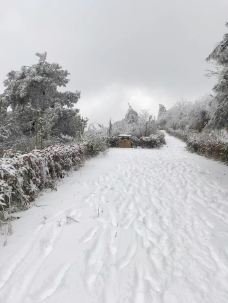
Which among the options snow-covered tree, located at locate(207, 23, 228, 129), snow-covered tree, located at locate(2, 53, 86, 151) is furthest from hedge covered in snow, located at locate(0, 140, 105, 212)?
snow-covered tree, located at locate(2, 53, 86, 151)

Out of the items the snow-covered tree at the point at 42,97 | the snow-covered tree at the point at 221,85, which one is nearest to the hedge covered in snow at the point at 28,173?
the snow-covered tree at the point at 221,85

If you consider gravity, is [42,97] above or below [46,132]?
above

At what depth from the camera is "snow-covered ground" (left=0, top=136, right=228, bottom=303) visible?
3.38 metres

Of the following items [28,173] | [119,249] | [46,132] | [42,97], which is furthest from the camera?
[42,97]

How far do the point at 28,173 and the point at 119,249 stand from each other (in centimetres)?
328

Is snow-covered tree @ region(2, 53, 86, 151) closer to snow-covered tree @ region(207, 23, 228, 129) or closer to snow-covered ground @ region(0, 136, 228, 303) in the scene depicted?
snow-covered tree @ region(207, 23, 228, 129)

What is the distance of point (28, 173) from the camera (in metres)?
7.03

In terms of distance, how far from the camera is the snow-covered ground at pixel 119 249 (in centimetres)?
338

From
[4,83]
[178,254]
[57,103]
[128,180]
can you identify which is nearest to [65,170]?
[128,180]

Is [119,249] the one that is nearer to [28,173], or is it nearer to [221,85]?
[28,173]

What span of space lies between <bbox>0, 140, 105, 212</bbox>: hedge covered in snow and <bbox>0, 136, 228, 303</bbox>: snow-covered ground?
12.6 inches

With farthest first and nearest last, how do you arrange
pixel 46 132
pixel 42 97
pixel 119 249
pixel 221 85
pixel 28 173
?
pixel 42 97 → pixel 46 132 → pixel 221 85 → pixel 28 173 → pixel 119 249

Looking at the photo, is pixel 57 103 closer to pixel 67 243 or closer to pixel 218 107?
pixel 218 107

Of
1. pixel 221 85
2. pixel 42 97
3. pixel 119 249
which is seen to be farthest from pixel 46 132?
pixel 119 249
